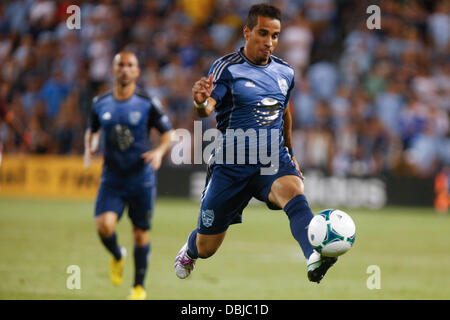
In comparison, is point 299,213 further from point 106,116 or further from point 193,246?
point 106,116

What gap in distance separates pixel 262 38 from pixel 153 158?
2700 millimetres

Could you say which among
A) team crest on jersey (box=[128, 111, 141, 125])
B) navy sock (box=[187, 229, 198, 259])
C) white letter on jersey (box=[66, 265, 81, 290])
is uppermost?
team crest on jersey (box=[128, 111, 141, 125])

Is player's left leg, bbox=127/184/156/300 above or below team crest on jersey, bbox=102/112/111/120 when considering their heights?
below

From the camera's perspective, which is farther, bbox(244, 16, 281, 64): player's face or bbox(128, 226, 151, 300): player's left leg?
bbox(128, 226, 151, 300): player's left leg

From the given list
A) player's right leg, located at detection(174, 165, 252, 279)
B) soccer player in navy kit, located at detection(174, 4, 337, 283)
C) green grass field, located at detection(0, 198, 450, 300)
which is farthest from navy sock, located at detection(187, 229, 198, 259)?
green grass field, located at detection(0, 198, 450, 300)

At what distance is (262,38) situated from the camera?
6.59 m

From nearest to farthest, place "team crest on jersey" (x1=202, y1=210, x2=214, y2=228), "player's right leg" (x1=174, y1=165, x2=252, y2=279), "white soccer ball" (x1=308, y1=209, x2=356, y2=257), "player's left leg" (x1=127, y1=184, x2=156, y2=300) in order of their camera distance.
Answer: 1. "white soccer ball" (x1=308, y1=209, x2=356, y2=257)
2. "player's right leg" (x1=174, y1=165, x2=252, y2=279)
3. "team crest on jersey" (x1=202, y1=210, x2=214, y2=228)
4. "player's left leg" (x1=127, y1=184, x2=156, y2=300)

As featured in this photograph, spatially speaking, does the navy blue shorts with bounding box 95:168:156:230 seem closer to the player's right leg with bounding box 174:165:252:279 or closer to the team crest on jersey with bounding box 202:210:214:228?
the player's right leg with bounding box 174:165:252:279

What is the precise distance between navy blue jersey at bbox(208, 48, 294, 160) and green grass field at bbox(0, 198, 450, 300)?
8.13ft

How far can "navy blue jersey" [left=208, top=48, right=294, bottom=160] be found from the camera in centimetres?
668

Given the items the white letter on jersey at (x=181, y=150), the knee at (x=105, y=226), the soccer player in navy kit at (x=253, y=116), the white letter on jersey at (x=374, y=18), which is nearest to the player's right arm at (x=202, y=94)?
the soccer player in navy kit at (x=253, y=116)
